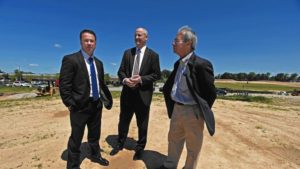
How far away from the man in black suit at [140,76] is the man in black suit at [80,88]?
56 cm

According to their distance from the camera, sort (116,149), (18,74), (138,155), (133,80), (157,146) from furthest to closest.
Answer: (18,74) → (157,146) → (116,149) → (138,155) → (133,80)

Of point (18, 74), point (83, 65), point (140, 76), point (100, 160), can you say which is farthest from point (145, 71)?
point (18, 74)

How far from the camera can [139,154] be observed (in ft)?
14.6

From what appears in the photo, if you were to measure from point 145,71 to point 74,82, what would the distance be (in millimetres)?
1227

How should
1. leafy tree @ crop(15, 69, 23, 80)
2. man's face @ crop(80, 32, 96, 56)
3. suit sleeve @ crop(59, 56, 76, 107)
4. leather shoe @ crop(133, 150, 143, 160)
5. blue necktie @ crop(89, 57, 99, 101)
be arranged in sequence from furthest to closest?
1. leafy tree @ crop(15, 69, 23, 80)
2. leather shoe @ crop(133, 150, 143, 160)
3. blue necktie @ crop(89, 57, 99, 101)
4. man's face @ crop(80, 32, 96, 56)
5. suit sleeve @ crop(59, 56, 76, 107)

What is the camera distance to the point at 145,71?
14.1 feet

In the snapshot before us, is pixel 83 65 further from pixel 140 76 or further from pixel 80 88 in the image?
pixel 140 76

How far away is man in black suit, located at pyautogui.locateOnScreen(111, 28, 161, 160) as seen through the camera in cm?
421

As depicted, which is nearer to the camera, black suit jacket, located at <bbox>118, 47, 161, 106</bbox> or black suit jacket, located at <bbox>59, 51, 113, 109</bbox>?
black suit jacket, located at <bbox>59, 51, 113, 109</bbox>

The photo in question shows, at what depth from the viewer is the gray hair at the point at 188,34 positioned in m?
3.29

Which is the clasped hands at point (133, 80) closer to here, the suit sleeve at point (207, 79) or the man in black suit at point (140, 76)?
the man in black suit at point (140, 76)

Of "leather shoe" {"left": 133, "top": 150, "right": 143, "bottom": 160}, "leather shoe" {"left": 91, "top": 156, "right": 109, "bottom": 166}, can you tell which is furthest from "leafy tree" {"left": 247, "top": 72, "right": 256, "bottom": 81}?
"leather shoe" {"left": 91, "top": 156, "right": 109, "bottom": 166}

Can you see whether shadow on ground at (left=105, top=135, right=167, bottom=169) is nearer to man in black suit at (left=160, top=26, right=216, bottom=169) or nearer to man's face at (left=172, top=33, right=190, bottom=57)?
man in black suit at (left=160, top=26, right=216, bottom=169)

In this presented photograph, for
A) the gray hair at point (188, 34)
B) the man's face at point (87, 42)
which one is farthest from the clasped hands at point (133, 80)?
the gray hair at point (188, 34)
